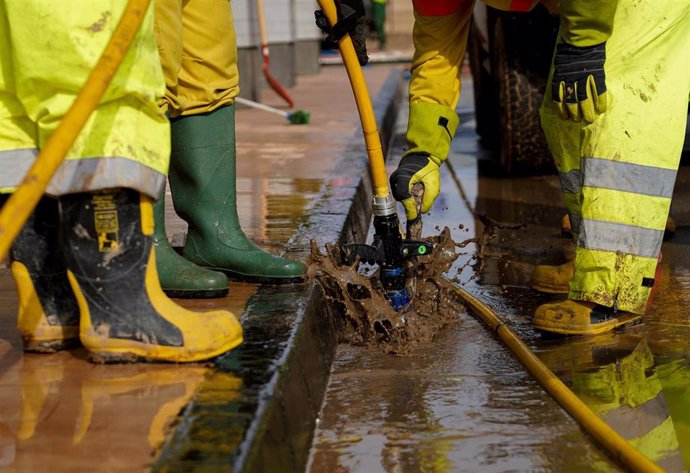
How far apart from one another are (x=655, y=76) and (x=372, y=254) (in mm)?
1039

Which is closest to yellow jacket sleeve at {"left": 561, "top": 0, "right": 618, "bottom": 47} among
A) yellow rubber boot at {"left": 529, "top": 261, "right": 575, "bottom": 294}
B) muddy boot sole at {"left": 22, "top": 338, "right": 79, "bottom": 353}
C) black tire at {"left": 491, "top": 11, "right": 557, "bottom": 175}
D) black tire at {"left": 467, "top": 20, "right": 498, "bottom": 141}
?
yellow rubber boot at {"left": 529, "top": 261, "right": 575, "bottom": 294}

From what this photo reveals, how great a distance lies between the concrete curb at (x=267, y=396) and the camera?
7.78 ft

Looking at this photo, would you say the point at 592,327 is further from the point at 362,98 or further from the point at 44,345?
the point at 44,345

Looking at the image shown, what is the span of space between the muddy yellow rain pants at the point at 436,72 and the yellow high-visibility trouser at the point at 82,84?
4.91ft

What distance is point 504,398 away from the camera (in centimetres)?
326

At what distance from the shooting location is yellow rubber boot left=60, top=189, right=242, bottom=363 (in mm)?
2930

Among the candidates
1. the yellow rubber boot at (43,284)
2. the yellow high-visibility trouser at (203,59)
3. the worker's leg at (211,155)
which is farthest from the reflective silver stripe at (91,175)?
the worker's leg at (211,155)

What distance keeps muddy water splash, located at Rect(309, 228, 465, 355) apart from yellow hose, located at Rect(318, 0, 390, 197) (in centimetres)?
28

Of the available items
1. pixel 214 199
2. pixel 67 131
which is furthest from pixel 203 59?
pixel 67 131

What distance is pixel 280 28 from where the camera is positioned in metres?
14.4

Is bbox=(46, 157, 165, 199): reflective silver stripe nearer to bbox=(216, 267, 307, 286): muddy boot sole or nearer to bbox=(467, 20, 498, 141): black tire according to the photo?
bbox=(216, 267, 307, 286): muddy boot sole

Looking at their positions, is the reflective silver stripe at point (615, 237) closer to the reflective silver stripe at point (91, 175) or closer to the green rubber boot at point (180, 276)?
the green rubber boot at point (180, 276)

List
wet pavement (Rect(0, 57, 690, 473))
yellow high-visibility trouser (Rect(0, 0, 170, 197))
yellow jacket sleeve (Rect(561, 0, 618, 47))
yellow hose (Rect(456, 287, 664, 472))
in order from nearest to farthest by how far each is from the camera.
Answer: wet pavement (Rect(0, 57, 690, 473)) < yellow hose (Rect(456, 287, 664, 472)) < yellow high-visibility trouser (Rect(0, 0, 170, 197)) < yellow jacket sleeve (Rect(561, 0, 618, 47))

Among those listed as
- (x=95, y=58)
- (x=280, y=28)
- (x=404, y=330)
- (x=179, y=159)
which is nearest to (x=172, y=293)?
(x=179, y=159)
